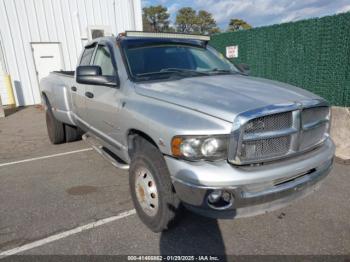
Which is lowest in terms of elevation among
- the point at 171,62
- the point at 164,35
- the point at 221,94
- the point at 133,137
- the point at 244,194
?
the point at 244,194

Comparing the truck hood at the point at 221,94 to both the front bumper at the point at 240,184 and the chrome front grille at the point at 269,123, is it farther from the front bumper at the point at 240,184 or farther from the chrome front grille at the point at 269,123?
the front bumper at the point at 240,184

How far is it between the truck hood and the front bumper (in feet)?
1.42

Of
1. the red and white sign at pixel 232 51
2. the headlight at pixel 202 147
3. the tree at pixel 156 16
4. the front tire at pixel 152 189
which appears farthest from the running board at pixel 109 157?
the tree at pixel 156 16

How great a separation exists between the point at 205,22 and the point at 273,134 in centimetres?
6354

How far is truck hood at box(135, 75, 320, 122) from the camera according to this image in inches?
86.8

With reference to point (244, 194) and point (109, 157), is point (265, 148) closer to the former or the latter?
point (244, 194)

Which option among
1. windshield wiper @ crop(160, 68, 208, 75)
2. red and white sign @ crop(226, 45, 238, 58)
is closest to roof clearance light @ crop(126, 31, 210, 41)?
windshield wiper @ crop(160, 68, 208, 75)

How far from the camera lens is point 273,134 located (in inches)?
87.0

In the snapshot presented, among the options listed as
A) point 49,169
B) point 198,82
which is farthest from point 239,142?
point 49,169

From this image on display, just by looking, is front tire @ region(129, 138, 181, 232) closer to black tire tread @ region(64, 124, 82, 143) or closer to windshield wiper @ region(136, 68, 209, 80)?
windshield wiper @ region(136, 68, 209, 80)

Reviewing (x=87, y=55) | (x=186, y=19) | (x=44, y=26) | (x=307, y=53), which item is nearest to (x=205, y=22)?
(x=186, y=19)

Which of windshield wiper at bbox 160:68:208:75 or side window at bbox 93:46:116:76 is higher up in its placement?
side window at bbox 93:46:116:76

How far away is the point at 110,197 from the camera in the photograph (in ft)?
11.7

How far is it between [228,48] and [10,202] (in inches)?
340
